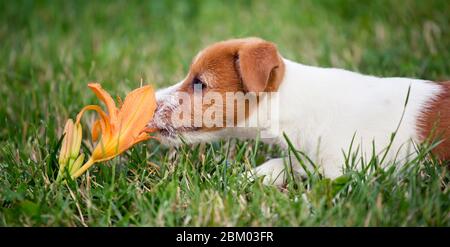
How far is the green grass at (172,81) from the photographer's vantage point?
9.83 feet

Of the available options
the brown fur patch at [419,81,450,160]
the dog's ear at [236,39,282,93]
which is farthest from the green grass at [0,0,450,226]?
the dog's ear at [236,39,282,93]

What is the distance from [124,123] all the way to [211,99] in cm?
49

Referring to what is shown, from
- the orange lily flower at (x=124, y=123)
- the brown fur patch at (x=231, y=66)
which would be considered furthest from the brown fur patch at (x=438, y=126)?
the orange lily flower at (x=124, y=123)

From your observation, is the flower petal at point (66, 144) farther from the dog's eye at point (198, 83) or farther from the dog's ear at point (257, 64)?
the dog's ear at point (257, 64)

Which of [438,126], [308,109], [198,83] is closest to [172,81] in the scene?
[198,83]

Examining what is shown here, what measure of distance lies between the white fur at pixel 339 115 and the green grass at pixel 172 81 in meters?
0.13

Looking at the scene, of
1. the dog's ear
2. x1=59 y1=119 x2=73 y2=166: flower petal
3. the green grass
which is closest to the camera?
the green grass

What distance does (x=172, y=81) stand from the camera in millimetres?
5398

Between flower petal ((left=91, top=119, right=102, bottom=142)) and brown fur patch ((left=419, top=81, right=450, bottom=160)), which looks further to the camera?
flower petal ((left=91, top=119, right=102, bottom=142))

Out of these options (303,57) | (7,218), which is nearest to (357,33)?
(303,57)

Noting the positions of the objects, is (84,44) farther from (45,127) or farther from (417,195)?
(417,195)

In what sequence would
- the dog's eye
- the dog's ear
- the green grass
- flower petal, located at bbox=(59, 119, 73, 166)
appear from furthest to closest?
the dog's eye → flower petal, located at bbox=(59, 119, 73, 166) → the dog's ear → the green grass

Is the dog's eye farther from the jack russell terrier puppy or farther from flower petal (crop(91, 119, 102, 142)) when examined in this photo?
flower petal (crop(91, 119, 102, 142))

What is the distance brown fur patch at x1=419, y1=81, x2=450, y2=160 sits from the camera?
10.9ft
